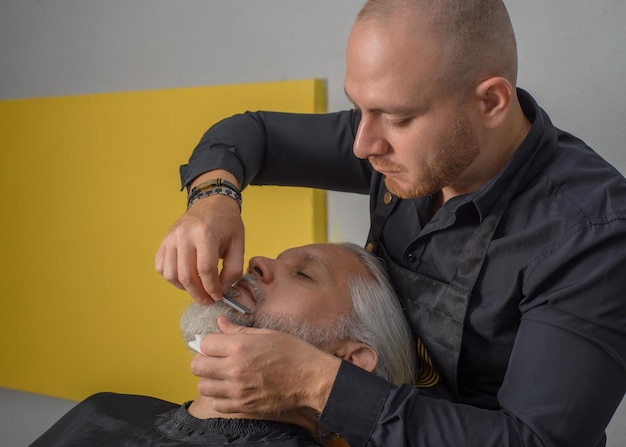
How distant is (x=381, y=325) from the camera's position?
4.67 ft

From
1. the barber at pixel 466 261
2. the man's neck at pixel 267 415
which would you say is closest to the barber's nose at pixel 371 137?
the barber at pixel 466 261

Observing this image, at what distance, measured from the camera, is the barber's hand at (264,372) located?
112 cm

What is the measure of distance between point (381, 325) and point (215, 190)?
431mm

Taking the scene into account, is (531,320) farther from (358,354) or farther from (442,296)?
(358,354)

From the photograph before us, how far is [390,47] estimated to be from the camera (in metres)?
1.16

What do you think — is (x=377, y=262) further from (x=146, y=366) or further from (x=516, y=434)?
(x=146, y=366)

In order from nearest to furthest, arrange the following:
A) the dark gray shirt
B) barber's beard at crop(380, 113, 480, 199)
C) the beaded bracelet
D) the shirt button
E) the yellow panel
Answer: the dark gray shirt → barber's beard at crop(380, 113, 480, 199) → the beaded bracelet → the shirt button → the yellow panel

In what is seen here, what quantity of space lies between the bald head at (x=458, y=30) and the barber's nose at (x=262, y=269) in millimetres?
514

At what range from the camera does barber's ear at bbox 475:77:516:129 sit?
3.91 ft

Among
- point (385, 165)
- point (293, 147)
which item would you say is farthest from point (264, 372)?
point (293, 147)

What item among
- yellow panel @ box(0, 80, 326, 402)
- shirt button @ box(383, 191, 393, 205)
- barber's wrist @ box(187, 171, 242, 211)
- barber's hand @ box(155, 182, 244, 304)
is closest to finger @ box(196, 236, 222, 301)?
barber's hand @ box(155, 182, 244, 304)

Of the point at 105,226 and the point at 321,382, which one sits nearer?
the point at 321,382

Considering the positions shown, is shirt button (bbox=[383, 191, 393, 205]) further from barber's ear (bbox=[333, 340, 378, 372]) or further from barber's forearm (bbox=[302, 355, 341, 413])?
barber's forearm (bbox=[302, 355, 341, 413])

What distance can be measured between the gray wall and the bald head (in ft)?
1.49
